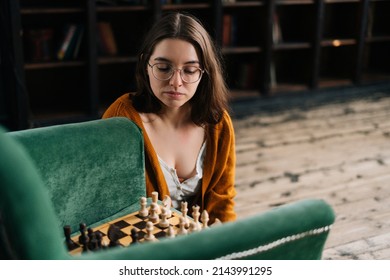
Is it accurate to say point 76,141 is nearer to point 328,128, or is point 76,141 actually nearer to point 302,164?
point 302,164

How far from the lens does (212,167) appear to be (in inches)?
71.1

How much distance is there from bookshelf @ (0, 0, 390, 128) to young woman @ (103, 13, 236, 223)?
6.47 feet

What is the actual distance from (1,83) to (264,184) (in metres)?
1.84

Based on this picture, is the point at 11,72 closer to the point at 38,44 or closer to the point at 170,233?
the point at 38,44

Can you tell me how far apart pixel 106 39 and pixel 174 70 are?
2.47m

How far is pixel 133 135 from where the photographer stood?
1642 mm

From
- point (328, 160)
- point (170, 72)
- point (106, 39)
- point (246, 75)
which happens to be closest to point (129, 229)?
point (170, 72)

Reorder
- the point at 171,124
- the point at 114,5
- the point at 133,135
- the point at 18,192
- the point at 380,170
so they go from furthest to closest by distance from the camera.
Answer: the point at 114,5, the point at 380,170, the point at 171,124, the point at 133,135, the point at 18,192

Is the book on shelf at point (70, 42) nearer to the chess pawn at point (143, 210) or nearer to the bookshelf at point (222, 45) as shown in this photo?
the bookshelf at point (222, 45)

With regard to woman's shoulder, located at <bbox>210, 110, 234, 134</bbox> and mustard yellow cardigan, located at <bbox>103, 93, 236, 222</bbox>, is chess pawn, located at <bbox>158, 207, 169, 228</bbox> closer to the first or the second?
mustard yellow cardigan, located at <bbox>103, 93, 236, 222</bbox>

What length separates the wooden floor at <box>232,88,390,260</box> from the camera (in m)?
2.57

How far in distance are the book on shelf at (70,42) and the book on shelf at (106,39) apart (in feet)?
0.59
